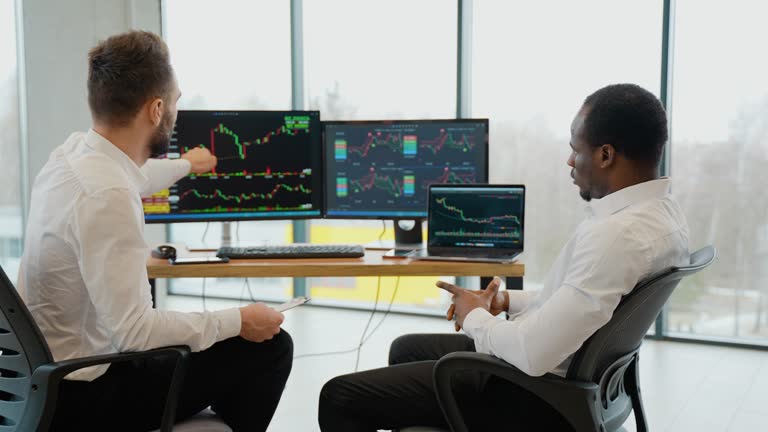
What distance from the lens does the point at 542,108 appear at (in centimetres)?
455

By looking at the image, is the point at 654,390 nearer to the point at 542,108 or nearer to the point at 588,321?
the point at 542,108

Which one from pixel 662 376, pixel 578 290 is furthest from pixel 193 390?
pixel 662 376

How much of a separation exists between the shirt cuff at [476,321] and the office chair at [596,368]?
0.57 feet

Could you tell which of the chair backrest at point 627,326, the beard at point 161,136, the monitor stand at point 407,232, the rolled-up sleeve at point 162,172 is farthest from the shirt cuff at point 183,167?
the chair backrest at point 627,326

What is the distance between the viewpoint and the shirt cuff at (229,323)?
179 cm

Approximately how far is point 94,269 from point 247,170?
139cm

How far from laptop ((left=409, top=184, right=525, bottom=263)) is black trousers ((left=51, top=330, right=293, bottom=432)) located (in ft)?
2.85

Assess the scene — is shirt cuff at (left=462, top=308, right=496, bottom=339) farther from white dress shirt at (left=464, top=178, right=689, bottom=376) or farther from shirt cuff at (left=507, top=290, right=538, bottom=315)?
shirt cuff at (left=507, top=290, right=538, bottom=315)

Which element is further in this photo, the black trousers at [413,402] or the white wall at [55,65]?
the white wall at [55,65]

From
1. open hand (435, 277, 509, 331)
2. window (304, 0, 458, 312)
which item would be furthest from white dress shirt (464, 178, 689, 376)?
window (304, 0, 458, 312)

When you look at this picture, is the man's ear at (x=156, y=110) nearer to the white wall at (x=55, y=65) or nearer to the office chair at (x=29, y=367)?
the office chair at (x=29, y=367)

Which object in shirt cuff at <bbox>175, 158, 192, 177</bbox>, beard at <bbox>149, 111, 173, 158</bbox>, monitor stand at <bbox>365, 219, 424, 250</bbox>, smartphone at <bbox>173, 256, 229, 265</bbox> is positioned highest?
beard at <bbox>149, 111, 173, 158</bbox>

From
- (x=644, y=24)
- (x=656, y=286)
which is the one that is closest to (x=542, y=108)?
(x=644, y=24)

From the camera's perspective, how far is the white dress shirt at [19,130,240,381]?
1593 mm
